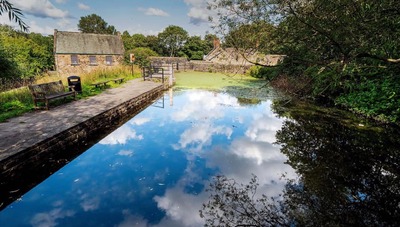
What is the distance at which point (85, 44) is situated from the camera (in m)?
34.5

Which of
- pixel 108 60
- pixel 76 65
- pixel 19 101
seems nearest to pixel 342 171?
pixel 19 101

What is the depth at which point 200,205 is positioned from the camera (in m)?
4.29

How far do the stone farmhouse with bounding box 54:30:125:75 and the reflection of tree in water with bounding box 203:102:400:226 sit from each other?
102 feet

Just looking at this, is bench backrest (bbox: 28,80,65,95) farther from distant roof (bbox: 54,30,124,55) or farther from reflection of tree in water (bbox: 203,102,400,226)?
distant roof (bbox: 54,30,124,55)

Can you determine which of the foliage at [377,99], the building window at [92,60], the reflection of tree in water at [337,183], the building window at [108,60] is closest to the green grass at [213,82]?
the foliage at [377,99]

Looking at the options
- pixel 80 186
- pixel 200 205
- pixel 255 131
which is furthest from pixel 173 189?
pixel 255 131

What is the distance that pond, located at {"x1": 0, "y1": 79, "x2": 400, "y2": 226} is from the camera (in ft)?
12.8

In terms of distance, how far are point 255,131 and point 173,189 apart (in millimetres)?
4428

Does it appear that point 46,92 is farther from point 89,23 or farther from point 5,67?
point 89,23

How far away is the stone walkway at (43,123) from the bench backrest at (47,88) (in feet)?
2.38

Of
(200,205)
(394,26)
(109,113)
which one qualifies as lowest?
(200,205)

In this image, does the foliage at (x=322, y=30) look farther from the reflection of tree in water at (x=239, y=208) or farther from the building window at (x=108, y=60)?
the building window at (x=108, y=60)

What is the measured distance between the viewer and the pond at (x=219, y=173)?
3.90 metres

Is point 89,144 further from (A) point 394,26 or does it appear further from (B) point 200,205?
(A) point 394,26
